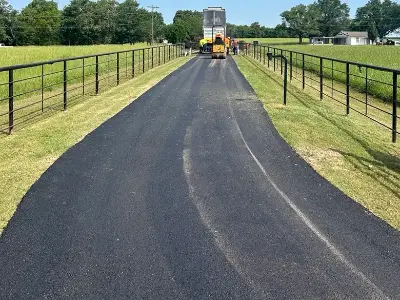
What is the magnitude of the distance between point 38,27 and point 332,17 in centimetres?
9577

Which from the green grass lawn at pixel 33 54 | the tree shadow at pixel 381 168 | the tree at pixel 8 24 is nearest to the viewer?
the tree shadow at pixel 381 168

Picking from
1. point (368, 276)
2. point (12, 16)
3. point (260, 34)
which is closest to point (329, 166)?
point (368, 276)

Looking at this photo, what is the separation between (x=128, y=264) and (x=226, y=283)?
0.87 meters

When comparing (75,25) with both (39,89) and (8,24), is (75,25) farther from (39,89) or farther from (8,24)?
(39,89)

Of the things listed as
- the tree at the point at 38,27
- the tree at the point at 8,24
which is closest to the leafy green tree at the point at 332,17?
the tree at the point at 38,27

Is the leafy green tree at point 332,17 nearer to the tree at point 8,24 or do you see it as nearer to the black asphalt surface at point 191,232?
the tree at point 8,24

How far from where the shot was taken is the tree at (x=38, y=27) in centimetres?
10462

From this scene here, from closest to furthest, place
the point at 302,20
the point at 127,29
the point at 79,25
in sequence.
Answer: the point at 79,25 → the point at 127,29 → the point at 302,20

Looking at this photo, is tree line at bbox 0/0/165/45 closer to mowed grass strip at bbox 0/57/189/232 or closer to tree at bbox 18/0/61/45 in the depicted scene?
tree at bbox 18/0/61/45

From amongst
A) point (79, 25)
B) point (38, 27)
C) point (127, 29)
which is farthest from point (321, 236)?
point (127, 29)

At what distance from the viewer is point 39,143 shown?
852cm

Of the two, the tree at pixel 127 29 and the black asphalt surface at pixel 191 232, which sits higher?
the tree at pixel 127 29

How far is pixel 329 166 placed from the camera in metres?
7.29

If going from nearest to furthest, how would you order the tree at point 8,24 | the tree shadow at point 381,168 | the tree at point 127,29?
1. the tree shadow at point 381,168
2. the tree at point 8,24
3. the tree at point 127,29
